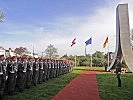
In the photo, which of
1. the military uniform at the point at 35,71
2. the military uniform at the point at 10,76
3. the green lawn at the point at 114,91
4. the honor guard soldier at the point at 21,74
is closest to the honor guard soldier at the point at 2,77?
the military uniform at the point at 10,76

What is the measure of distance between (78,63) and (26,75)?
53.1m

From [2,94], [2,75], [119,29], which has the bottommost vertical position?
[2,94]

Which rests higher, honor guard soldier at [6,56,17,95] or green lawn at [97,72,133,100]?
honor guard soldier at [6,56,17,95]

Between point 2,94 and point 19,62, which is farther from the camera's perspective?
point 19,62

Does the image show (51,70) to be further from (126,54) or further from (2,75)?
(126,54)

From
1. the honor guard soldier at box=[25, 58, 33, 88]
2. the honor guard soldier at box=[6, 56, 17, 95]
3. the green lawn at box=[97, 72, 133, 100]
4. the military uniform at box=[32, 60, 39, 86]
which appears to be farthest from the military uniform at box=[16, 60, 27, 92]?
the green lawn at box=[97, 72, 133, 100]

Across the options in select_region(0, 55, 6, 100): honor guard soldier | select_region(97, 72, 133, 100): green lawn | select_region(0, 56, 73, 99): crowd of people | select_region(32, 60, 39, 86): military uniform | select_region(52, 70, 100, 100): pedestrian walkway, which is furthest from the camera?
select_region(32, 60, 39, 86): military uniform

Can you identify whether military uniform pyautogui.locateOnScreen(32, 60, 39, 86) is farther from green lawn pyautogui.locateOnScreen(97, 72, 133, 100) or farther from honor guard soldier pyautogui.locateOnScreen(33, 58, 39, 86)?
green lawn pyautogui.locateOnScreen(97, 72, 133, 100)

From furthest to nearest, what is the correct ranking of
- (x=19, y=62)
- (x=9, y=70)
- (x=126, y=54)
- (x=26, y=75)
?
1. (x=126, y=54)
2. (x=26, y=75)
3. (x=19, y=62)
4. (x=9, y=70)

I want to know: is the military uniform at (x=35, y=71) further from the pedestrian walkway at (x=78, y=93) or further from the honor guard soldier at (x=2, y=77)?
the honor guard soldier at (x=2, y=77)

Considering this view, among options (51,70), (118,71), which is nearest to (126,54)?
(51,70)

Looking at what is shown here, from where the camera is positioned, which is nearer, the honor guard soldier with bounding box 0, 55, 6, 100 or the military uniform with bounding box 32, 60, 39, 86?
the honor guard soldier with bounding box 0, 55, 6, 100

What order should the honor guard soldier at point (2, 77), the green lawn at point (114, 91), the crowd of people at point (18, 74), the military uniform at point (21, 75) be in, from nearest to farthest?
the honor guard soldier at point (2, 77) → the crowd of people at point (18, 74) → the green lawn at point (114, 91) → the military uniform at point (21, 75)

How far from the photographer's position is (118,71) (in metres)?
14.8
